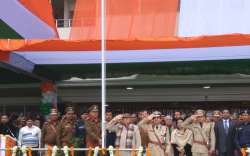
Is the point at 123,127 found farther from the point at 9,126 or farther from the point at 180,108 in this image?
the point at 180,108

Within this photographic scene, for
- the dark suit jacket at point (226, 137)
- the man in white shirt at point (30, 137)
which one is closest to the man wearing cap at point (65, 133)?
the man in white shirt at point (30, 137)

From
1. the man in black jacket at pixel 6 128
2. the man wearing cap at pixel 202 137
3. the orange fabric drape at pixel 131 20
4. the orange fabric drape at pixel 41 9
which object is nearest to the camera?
the man wearing cap at pixel 202 137

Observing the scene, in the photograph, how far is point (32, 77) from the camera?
16500 mm

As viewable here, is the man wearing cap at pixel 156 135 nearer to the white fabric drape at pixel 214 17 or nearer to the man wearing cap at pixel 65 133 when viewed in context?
the man wearing cap at pixel 65 133

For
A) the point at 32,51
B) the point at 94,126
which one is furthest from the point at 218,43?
the point at 32,51

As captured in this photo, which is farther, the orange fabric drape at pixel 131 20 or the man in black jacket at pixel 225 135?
the orange fabric drape at pixel 131 20

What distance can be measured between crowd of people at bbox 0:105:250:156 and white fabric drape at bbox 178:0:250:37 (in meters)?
2.46

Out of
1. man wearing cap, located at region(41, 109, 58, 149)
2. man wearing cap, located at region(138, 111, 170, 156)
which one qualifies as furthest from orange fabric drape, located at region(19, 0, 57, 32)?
man wearing cap, located at region(138, 111, 170, 156)

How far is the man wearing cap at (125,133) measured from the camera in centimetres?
1198

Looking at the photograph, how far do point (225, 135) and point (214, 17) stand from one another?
3.64 meters

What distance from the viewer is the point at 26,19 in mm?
14430

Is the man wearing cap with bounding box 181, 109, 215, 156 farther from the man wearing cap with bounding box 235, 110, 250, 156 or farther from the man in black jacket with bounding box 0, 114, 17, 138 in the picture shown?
the man in black jacket with bounding box 0, 114, 17, 138

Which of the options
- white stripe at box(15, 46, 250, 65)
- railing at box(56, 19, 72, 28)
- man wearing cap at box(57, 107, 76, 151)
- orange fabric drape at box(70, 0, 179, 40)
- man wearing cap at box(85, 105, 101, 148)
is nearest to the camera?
man wearing cap at box(57, 107, 76, 151)

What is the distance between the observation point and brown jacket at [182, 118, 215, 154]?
1237 cm
